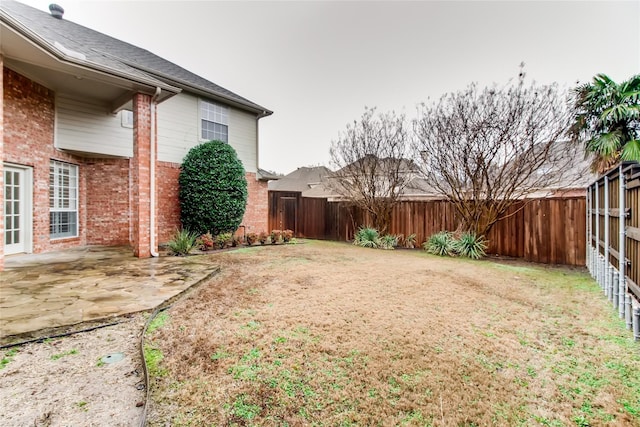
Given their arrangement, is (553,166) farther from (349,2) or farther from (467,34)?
(349,2)

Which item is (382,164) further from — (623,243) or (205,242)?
(623,243)

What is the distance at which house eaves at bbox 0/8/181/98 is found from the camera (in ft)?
14.5

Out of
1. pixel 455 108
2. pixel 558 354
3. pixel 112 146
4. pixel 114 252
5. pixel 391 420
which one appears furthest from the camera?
pixel 455 108

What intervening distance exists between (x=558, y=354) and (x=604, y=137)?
28.2 ft

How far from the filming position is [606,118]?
8219 mm

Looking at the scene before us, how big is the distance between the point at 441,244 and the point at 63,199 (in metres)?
10.7

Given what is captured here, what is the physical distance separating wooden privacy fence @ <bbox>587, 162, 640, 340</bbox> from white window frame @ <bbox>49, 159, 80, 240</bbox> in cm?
1094

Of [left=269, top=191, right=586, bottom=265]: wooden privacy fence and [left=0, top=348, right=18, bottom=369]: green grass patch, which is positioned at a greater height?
[left=269, top=191, right=586, bottom=265]: wooden privacy fence

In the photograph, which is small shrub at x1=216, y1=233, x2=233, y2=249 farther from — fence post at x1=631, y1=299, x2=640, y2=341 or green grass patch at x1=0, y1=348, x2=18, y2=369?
fence post at x1=631, y1=299, x2=640, y2=341

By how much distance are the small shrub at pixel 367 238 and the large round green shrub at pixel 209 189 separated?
479 cm

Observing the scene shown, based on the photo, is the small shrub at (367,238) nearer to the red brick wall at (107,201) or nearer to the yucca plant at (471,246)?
the yucca plant at (471,246)

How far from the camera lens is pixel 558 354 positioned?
111 inches

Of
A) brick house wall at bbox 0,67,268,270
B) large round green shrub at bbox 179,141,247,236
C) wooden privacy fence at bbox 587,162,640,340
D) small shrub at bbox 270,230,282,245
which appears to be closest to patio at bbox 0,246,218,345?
brick house wall at bbox 0,67,268,270

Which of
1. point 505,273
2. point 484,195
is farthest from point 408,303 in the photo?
point 484,195
